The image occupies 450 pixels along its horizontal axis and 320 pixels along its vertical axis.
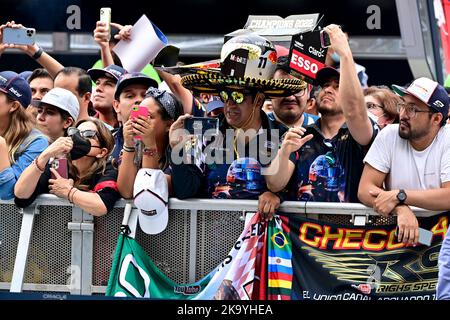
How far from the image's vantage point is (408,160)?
672cm

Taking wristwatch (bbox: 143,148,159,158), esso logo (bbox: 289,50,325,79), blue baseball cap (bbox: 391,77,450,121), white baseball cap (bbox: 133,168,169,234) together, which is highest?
esso logo (bbox: 289,50,325,79)

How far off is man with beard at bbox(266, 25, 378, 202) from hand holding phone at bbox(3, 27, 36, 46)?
110 inches

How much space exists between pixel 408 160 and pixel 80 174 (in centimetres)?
222

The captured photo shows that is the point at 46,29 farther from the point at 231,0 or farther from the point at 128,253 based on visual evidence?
the point at 128,253

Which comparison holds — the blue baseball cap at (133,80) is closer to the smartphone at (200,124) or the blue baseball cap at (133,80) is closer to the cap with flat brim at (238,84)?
the cap with flat brim at (238,84)

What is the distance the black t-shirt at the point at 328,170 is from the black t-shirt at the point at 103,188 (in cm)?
113

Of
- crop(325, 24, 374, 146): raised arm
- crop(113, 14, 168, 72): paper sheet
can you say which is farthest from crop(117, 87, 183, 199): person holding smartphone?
crop(325, 24, 374, 146): raised arm

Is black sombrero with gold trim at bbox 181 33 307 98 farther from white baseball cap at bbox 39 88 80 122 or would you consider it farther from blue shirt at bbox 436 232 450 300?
blue shirt at bbox 436 232 450 300

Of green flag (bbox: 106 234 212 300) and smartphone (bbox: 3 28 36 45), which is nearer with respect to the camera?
green flag (bbox: 106 234 212 300)

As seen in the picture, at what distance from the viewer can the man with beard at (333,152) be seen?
6.65 m

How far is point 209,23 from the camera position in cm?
1345

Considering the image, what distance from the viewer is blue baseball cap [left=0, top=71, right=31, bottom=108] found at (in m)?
7.58

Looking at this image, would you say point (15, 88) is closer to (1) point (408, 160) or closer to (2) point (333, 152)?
(2) point (333, 152)
